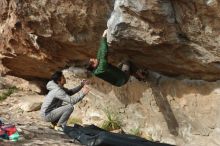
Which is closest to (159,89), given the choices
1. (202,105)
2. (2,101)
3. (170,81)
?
(170,81)

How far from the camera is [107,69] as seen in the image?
7.46 metres

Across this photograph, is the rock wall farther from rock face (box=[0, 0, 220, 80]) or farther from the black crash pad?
the black crash pad

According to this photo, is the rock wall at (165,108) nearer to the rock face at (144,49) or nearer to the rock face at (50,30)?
the rock face at (144,49)

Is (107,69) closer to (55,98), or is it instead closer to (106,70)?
(106,70)

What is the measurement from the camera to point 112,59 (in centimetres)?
845

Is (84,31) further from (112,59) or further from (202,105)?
(202,105)

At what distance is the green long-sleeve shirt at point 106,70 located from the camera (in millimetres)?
7273

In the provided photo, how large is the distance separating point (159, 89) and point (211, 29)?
81.6 inches

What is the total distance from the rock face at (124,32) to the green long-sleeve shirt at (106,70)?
0.19 meters

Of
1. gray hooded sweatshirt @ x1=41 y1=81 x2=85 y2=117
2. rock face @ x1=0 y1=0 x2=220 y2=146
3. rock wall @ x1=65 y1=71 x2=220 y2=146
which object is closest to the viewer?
rock face @ x1=0 y1=0 x2=220 y2=146

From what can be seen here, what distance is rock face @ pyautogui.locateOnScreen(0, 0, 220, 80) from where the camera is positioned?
6535 mm

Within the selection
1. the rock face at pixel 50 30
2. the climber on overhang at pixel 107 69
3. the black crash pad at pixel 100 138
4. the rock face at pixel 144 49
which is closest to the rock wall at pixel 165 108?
the rock face at pixel 144 49

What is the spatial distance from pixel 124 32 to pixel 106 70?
801 mm

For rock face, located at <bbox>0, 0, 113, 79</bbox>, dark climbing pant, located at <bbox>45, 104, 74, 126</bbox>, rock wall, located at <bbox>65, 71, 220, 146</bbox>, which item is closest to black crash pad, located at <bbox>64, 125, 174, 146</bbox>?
dark climbing pant, located at <bbox>45, 104, 74, 126</bbox>
